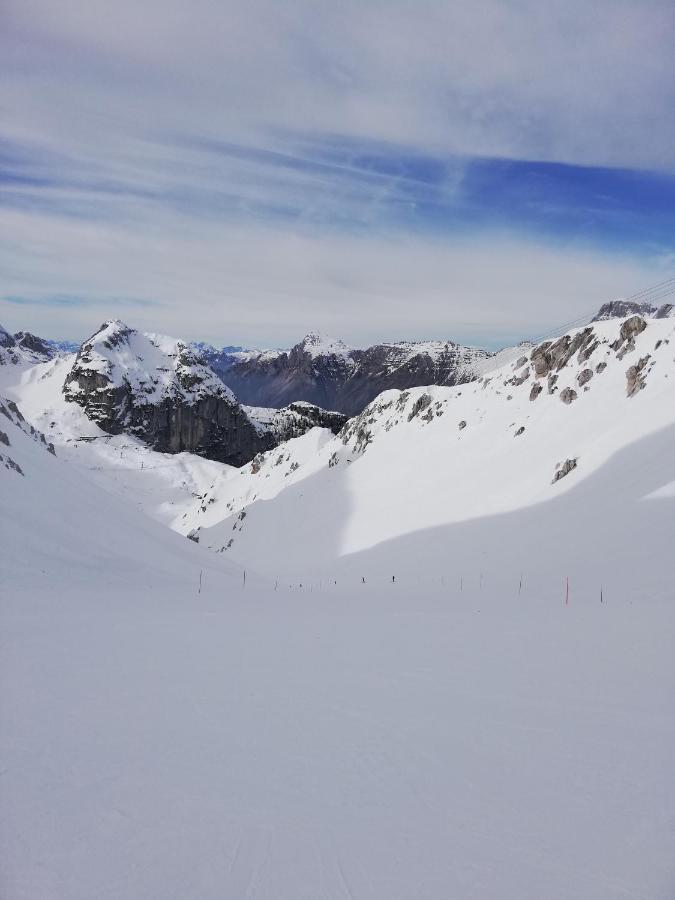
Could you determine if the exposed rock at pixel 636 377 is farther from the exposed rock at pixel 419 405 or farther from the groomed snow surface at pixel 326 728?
the exposed rock at pixel 419 405

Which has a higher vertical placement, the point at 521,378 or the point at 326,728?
the point at 521,378

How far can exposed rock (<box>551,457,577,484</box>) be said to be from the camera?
31625 mm

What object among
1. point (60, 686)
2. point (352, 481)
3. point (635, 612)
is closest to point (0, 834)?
point (60, 686)

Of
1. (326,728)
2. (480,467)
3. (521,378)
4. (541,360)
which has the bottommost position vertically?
(326,728)

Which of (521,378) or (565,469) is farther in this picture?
(521,378)

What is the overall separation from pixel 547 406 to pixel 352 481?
24.6 meters

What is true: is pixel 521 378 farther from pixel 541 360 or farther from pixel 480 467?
pixel 480 467

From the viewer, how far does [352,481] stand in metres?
61.1

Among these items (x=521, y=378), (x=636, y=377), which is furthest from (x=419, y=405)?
(x=636, y=377)

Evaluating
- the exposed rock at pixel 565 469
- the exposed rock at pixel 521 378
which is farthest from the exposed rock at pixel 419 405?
the exposed rock at pixel 565 469

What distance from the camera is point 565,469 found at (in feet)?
104

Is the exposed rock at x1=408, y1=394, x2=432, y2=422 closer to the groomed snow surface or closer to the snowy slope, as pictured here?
the snowy slope

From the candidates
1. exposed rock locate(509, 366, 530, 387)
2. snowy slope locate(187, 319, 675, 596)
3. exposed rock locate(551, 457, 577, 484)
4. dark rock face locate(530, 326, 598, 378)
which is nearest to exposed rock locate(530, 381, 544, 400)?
snowy slope locate(187, 319, 675, 596)

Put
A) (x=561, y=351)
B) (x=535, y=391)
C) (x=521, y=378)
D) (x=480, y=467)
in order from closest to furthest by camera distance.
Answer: (x=480, y=467) < (x=535, y=391) < (x=561, y=351) < (x=521, y=378)
